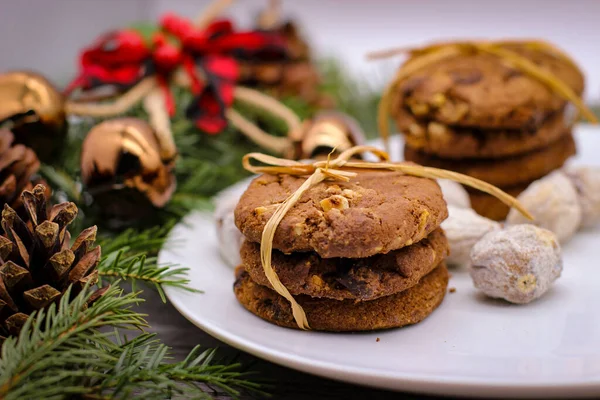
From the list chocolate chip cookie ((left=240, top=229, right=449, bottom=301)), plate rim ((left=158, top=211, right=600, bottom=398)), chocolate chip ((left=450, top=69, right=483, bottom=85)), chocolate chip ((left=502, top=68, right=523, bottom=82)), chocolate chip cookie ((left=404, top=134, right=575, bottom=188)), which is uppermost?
A: chocolate chip ((left=450, top=69, right=483, bottom=85))

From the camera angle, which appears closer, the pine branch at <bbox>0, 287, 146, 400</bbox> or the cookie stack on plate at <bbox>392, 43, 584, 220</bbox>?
the pine branch at <bbox>0, 287, 146, 400</bbox>

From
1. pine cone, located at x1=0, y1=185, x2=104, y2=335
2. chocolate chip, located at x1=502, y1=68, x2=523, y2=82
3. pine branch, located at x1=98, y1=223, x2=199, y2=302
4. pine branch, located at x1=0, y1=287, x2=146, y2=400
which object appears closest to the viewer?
pine branch, located at x1=0, y1=287, x2=146, y2=400

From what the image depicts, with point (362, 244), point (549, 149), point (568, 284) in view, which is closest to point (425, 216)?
point (362, 244)

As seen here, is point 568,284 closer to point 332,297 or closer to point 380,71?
point 332,297

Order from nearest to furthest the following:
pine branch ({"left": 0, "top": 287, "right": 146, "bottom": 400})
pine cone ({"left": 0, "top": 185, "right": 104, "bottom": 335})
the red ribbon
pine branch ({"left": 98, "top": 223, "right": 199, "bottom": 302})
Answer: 1. pine branch ({"left": 0, "top": 287, "right": 146, "bottom": 400})
2. pine cone ({"left": 0, "top": 185, "right": 104, "bottom": 335})
3. pine branch ({"left": 98, "top": 223, "right": 199, "bottom": 302})
4. the red ribbon

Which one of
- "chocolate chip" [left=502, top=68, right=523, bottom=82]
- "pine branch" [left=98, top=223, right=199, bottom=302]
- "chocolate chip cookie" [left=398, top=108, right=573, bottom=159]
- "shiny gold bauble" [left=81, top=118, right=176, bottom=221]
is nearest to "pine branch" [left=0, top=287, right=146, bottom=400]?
"pine branch" [left=98, top=223, right=199, bottom=302]

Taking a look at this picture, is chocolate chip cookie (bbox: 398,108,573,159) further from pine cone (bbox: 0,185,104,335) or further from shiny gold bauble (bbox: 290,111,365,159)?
pine cone (bbox: 0,185,104,335)

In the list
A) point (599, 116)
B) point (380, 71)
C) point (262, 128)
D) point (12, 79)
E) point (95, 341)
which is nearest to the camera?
point (95, 341)
